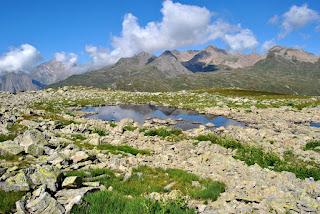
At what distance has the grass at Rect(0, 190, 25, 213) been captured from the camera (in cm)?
1178

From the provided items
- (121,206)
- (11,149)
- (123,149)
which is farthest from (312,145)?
Answer: (11,149)

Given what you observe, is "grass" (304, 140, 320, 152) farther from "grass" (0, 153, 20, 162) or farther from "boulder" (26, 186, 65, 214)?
"boulder" (26, 186, 65, 214)

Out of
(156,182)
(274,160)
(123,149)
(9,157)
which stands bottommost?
(156,182)

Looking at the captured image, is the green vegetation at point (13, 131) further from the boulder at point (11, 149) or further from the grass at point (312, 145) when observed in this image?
the grass at point (312, 145)

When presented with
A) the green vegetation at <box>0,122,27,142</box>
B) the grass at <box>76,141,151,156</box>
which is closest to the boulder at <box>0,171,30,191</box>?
the grass at <box>76,141,151,156</box>

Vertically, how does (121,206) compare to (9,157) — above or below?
below

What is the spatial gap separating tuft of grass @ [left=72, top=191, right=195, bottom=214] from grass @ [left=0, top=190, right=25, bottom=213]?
6.87 feet

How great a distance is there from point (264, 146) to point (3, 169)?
1786 centimetres

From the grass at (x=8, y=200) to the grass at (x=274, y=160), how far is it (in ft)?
42.5

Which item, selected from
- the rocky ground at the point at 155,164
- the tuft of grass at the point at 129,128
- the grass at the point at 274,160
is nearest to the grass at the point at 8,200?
the rocky ground at the point at 155,164

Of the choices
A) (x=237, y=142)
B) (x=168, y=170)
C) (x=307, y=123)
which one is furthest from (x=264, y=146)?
(x=307, y=123)

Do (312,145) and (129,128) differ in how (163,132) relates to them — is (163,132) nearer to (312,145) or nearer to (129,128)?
(129,128)

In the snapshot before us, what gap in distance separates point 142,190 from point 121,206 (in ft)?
9.72

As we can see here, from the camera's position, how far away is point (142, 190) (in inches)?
595
